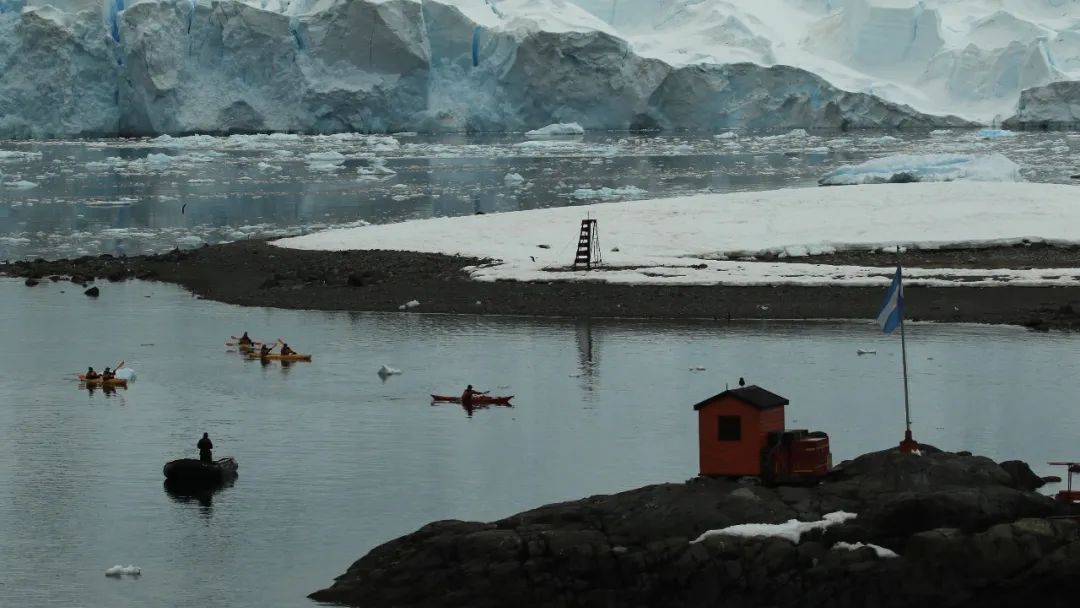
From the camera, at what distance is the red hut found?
13109 millimetres

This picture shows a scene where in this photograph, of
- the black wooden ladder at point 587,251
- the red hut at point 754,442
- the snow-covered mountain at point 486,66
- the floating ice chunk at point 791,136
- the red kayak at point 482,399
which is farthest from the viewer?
the floating ice chunk at point 791,136

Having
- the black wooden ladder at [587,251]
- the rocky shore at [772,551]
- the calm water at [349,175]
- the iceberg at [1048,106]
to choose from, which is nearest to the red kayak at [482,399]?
the rocky shore at [772,551]

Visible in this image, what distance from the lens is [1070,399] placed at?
19.9m

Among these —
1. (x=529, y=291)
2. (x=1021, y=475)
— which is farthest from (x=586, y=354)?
(x=1021, y=475)

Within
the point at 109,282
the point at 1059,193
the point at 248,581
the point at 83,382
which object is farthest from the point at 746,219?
the point at 248,581

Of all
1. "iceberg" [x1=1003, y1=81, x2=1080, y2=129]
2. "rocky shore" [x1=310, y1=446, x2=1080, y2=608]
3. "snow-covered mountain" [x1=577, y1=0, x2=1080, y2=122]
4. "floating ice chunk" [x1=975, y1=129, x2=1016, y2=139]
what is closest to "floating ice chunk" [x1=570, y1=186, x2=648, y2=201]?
"floating ice chunk" [x1=975, y1=129, x2=1016, y2=139]

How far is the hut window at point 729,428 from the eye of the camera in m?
13.4

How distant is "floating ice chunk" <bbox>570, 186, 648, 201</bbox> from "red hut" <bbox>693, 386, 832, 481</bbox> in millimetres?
33783

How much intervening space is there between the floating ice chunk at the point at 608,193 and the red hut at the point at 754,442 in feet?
111

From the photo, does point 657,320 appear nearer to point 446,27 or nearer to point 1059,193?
point 1059,193

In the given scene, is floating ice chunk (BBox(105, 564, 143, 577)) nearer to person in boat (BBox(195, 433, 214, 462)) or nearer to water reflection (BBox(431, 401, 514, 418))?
person in boat (BBox(195, 433, 214, 462))

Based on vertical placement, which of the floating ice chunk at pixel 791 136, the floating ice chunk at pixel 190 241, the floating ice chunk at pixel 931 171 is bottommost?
the floating ice chunk at pixel 190 241

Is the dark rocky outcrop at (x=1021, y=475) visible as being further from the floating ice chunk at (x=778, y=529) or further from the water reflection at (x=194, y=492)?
the water reflection at (x=194, y=492)

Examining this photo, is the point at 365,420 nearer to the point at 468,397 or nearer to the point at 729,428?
the point at 468,397
